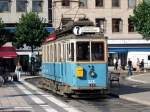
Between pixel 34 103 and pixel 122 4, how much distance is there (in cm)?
6023

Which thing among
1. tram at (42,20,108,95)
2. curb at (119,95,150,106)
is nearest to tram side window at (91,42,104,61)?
tram at (42,20,108,95)

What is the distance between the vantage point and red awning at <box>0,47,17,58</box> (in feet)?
222

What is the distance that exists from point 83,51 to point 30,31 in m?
47.2

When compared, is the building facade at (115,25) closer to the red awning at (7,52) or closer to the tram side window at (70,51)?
the red awning at (7,52)

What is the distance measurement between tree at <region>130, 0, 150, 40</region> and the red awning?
49.0 ft

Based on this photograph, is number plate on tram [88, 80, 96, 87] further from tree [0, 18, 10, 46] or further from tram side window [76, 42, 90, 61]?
tree [0, 18, 10, 46]

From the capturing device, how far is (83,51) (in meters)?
25.6

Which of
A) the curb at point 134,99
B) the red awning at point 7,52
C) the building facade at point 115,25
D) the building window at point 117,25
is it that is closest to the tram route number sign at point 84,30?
the curb at point 134,99

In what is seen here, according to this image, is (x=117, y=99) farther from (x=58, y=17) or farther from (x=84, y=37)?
(x=58, y=17)

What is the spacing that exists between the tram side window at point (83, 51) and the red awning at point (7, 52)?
1678 inches

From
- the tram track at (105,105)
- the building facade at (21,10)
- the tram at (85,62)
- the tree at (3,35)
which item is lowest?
the tram track at (105,105)

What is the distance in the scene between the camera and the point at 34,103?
78.2 feet

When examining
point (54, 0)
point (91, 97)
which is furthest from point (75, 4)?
point (91, 97)

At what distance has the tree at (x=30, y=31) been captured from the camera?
71.6m
